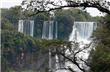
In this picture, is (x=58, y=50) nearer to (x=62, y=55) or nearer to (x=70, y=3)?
(x=62, y=55)

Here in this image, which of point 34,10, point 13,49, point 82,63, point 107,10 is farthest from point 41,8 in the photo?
point 13,49

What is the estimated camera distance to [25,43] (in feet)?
56.1

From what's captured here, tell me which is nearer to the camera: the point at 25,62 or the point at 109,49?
the point at 109,49

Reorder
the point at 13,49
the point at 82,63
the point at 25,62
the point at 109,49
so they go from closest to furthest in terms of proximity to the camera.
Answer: the point at 109,49 → the point at 82,63 → the point at 13,49 → the point at 25,62

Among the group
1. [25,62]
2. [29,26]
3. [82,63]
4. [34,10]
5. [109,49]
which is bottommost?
[25,62]

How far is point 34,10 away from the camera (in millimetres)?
2596

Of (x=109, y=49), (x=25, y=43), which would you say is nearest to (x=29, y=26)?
(x=25, y=43)

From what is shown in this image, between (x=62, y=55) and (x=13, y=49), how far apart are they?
11603 mm

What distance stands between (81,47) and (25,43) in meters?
12.6

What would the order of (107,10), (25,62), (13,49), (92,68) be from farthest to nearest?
(25,62)
(13,49)
(92,68)
(107,10)

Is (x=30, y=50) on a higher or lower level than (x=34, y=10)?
lower

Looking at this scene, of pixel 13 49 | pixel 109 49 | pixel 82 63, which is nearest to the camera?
pixel 109 49

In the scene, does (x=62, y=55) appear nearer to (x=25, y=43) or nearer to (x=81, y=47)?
(x=81, y=47)

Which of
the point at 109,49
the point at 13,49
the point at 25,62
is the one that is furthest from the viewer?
the point at 25,62
